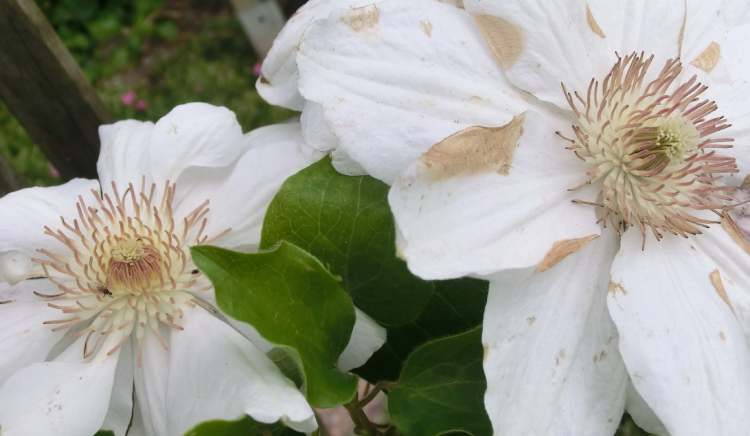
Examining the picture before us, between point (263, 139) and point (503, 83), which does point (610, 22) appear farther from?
point (263, 139)

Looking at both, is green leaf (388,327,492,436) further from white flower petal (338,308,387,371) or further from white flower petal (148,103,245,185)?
white flower petal (148,103,245,185)

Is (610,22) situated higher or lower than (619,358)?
higher

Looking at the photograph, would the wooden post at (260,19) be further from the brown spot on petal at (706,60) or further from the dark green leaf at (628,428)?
the brown spot on petal at (706,60)

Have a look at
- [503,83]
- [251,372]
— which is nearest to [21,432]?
[251,372]

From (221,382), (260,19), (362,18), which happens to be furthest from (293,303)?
(260,19)

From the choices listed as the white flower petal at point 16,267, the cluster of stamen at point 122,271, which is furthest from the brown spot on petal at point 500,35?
the white flower petal at point 16,267

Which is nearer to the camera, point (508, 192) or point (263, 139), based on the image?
point (508, 192)

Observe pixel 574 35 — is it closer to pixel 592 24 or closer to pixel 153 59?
pixel 592 24
